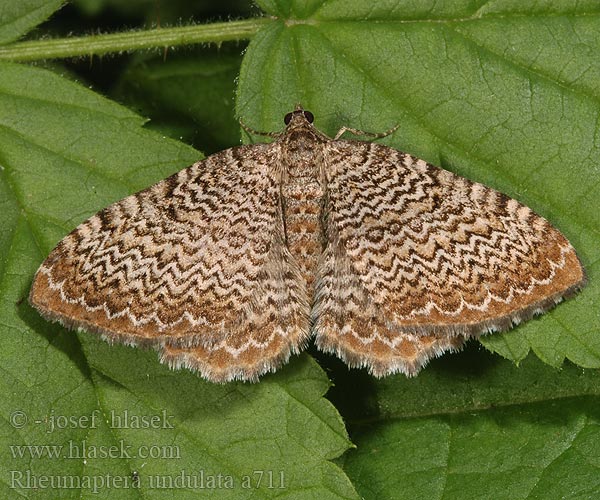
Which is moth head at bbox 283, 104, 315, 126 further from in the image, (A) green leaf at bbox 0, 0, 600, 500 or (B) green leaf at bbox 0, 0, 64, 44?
(B) green leaf at bbox 0, 0, 64, 44

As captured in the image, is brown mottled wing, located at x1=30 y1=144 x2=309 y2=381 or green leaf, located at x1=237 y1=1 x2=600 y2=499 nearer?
brown mottled wing, located at x1=30 y1=144 x2=309 y2=381

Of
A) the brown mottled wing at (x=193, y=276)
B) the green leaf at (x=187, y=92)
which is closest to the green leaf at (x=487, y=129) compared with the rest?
the brown mottled wing at (x=193, y=276)

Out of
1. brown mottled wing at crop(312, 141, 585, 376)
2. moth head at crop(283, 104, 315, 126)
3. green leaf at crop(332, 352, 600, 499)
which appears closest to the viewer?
brown mottled wing at crop(312, 141, 585, 376)

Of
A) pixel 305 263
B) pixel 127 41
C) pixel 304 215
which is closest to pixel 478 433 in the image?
pixel 305 263

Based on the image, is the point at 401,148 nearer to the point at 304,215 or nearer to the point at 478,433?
the point at 304,215

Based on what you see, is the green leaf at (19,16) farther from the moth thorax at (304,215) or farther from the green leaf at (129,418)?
the moth thorax at (304,215)

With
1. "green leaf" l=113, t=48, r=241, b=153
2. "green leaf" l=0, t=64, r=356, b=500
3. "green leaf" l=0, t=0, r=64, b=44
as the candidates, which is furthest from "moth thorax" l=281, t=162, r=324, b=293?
"green leaf" l=0, t=0, r=64, b=44

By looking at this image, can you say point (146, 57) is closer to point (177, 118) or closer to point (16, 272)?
point (177, 118)

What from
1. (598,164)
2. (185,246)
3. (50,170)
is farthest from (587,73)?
(50,170)
